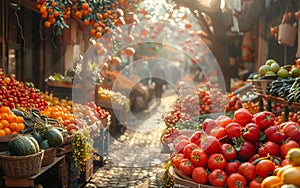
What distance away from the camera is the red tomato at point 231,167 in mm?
3141

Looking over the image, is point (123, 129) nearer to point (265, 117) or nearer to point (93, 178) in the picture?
point (93, 178)

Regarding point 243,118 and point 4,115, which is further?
point 4,115

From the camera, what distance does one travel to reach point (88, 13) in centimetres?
720

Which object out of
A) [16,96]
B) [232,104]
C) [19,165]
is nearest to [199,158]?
[19,165]

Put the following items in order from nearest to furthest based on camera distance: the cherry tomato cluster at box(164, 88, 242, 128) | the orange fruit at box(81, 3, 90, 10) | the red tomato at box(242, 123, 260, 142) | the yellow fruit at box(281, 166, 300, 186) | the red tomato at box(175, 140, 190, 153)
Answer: the yellow fruit at box(281, 166, 300, 186)
the red tomato at box(242, 123, 260, 142)
the red tomato at box(175, 140, 190, 153)
the orange fruit at box(81, 3, 90, 10)
the cherry tomato cluster at box(164, 88, 242, 128)

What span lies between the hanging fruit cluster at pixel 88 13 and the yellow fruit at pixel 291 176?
5100 mm

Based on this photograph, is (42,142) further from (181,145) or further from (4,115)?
(181,145)

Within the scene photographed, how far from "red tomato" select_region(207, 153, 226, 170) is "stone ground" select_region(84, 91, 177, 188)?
2.99 m

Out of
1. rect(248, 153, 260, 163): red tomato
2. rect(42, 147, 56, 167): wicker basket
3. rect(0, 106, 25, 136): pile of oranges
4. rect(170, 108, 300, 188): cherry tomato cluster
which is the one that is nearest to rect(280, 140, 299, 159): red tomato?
rect(170, 108, 300, 188): cherry tomato cluster

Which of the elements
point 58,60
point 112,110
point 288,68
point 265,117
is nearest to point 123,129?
point 112,110

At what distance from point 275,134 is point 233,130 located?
1.18ft

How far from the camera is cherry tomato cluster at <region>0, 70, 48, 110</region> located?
20.0 ft

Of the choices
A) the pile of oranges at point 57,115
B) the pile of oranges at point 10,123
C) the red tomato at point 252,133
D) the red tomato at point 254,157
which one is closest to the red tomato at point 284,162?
the red tomato at point 254,157

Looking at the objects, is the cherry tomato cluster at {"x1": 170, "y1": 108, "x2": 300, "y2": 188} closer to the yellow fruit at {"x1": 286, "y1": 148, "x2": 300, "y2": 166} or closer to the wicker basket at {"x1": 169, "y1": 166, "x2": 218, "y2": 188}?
the wicker basket at {"x1": 169, "y1": 166, "x2": 218, "y2": 188}
